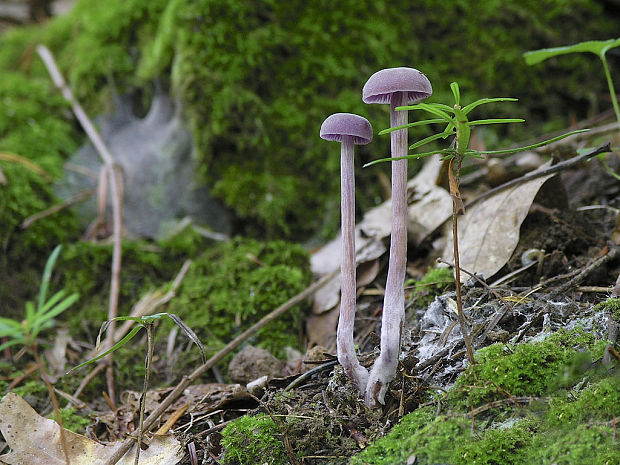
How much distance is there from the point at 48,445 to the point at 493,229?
192cm

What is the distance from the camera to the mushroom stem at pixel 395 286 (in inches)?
64.2

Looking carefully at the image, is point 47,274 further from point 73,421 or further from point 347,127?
point 347,127

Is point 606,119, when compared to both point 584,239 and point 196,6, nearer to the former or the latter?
point 584,239

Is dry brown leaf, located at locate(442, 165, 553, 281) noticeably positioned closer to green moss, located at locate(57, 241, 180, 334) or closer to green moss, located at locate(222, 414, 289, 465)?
green moss, located at locate(222, 414, 289, 465)

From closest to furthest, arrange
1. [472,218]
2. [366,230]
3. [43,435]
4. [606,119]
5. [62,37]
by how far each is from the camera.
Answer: [43,435] → [472,218] → [366,230] → [606,119] → [62,37]

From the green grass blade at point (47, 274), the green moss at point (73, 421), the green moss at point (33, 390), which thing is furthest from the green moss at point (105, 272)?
the green grass blade at point (47, 274)

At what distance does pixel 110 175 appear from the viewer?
11.9 ft

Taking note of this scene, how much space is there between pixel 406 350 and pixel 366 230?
3.25 ft

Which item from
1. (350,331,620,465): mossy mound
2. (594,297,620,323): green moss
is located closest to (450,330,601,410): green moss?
(350,331,620,465): mossy mound

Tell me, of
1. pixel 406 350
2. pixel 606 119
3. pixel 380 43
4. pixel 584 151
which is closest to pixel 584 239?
pixel 584 151

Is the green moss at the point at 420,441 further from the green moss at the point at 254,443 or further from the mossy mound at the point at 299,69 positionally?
the mossy mound at the point at 299,69

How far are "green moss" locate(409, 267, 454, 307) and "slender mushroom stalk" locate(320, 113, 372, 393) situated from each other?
55 cm

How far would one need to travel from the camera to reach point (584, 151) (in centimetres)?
206

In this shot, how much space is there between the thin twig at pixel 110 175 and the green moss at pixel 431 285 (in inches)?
60.1
